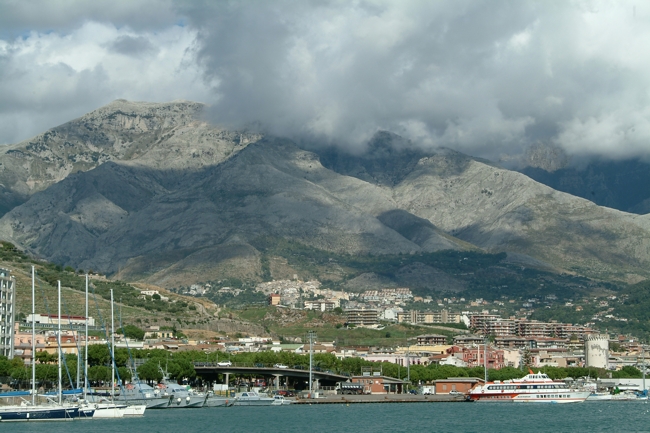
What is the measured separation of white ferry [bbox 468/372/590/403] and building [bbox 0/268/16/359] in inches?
2919

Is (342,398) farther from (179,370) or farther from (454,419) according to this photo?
(454,419)

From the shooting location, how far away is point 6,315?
177m

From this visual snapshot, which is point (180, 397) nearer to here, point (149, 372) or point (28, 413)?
point (149, 372)

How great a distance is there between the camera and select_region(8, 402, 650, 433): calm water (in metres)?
130

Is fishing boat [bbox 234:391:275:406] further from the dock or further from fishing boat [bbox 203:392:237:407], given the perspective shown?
the dock

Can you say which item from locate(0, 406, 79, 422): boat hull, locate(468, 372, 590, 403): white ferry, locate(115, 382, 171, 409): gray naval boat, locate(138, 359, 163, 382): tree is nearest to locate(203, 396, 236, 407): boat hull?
locate(115, 382, 171, 409): gray naval boat

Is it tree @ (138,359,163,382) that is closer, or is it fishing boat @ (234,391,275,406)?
fishing boat @ (234,391,275,406)

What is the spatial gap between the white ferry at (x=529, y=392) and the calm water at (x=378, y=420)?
1126 cm

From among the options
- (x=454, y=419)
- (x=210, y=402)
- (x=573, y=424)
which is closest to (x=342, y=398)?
(x=210, y=402)

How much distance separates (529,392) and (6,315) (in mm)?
82737

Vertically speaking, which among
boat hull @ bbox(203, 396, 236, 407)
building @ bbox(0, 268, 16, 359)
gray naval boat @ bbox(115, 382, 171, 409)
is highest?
building @ bbox(0, 268, 16, 359)

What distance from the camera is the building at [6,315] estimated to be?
17475 cm

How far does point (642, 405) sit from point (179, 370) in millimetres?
73605

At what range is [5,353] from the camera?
590 feet
